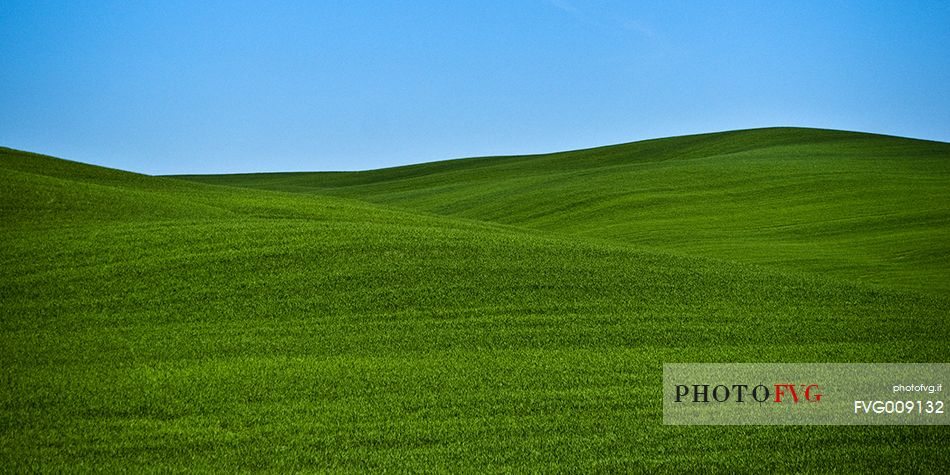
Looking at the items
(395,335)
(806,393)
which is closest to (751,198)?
(395,335)

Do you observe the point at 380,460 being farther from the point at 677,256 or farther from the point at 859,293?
the point at 677,256

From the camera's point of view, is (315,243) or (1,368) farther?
(315,243)

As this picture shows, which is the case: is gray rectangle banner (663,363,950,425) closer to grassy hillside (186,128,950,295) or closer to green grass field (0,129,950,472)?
green grass field (0,129,950,472)

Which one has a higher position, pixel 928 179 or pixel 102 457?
pixel 928 179

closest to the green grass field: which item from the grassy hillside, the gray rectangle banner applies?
the gray rectangle banner

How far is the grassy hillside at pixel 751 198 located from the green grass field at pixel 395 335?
399 mm

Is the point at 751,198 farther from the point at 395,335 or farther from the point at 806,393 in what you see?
the point at 806,393

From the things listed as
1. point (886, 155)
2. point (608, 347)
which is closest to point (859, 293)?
point (608, 347)

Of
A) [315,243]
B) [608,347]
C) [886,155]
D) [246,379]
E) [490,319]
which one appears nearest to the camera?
[246,379]

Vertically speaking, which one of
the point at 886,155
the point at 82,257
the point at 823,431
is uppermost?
the point at 886,155

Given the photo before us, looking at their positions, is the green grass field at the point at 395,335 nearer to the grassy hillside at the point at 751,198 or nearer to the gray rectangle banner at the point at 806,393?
the gray rectangle banner at the point at 806,393

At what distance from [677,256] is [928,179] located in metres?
24.5

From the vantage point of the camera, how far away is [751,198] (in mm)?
34969

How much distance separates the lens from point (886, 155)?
46.2 m
